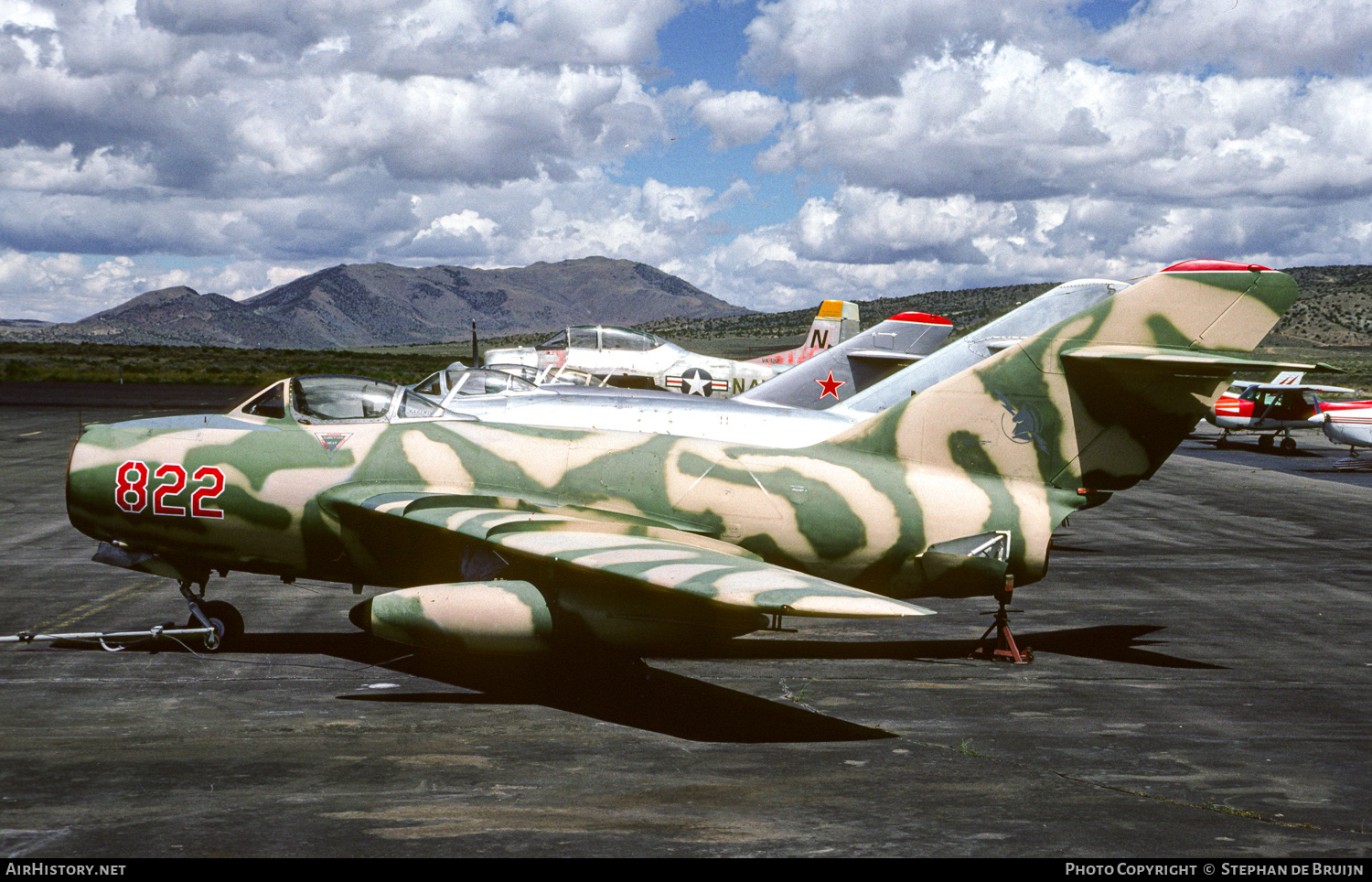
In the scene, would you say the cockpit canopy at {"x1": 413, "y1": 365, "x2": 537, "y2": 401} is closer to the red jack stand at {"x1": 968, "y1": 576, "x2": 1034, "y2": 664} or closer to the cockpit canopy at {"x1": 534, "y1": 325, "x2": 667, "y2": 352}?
the red jack stand at {"x1": 968, "y1": 576, "x2": 1034, "y2": 664}

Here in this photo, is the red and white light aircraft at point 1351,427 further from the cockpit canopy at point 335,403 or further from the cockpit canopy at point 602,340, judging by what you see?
the cockpit canopy at point 335,403

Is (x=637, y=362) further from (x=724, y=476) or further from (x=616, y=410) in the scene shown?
(x=724, y=476)

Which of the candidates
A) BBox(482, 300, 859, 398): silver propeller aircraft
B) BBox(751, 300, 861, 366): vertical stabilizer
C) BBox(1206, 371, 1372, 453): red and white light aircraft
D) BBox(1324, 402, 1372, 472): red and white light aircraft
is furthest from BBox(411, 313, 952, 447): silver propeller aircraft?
BBox(1206, 371, 1372, 453): red and white light aircraft

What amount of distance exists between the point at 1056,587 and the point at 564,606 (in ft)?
29.3

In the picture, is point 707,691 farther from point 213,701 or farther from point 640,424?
point 640,424

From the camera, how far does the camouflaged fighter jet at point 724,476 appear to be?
10.7 m

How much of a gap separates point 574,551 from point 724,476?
235 cm

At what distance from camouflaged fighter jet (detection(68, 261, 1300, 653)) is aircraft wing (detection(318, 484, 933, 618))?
0.04 m

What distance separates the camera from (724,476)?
11.0 metres

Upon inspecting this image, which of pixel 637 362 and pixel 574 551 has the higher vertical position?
pixel 637 362

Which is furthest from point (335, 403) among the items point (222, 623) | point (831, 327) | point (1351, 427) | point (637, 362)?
point (1351, 427)

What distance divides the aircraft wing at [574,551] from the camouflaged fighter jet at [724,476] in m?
0.04

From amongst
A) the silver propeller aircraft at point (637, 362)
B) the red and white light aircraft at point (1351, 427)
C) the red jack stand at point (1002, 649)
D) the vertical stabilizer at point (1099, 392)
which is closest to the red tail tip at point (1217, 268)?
the vertical stabilizer at point (1099, 392)

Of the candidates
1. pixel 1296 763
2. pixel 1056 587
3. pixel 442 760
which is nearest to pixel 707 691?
pixel 442 760
